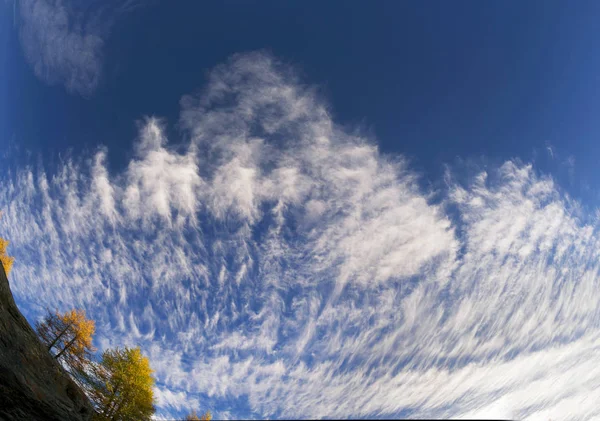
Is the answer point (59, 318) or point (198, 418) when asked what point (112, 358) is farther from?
point (198, 418)

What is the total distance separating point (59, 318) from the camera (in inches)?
1080

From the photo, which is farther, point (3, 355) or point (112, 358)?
point (112, 358)

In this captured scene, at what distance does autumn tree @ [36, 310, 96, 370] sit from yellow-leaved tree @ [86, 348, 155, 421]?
6.74 ft

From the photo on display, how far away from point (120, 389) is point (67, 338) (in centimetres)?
774

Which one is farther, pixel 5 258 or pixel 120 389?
pixel 5 258

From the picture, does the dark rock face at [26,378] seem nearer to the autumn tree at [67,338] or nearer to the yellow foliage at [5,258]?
the autumn tree at [67,338]

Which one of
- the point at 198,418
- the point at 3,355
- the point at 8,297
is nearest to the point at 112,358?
the point at 8,297

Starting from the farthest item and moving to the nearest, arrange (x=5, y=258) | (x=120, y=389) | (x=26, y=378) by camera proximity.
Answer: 1. (x=5, y=258)
2. (x=120, y=389)
3. (x=26, y=378)

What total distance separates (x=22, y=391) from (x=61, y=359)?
14688 millimetres

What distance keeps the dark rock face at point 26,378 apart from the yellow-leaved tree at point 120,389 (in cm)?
546

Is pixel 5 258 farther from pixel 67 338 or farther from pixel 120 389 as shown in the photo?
pixel 120 389

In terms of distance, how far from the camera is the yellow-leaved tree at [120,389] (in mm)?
24578

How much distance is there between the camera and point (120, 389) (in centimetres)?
2542

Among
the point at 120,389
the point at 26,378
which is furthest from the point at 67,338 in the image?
the point at 26,378
